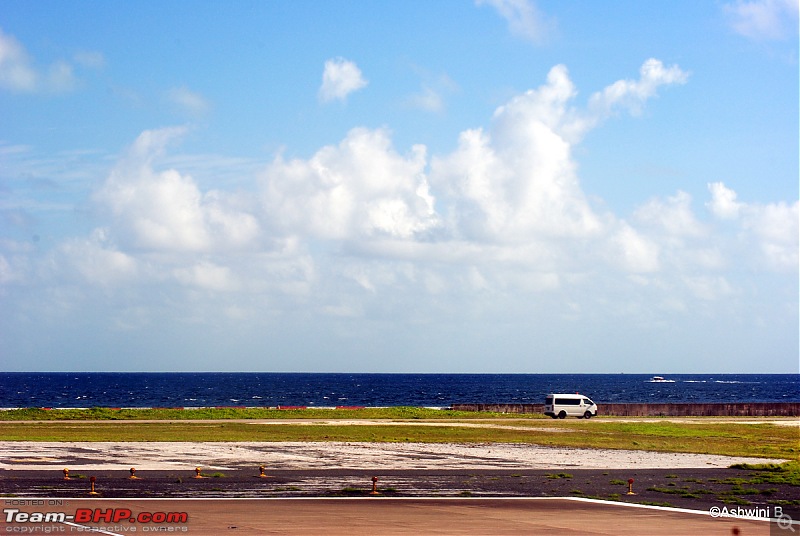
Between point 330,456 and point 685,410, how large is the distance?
2207 inches

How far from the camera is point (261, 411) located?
83062mm

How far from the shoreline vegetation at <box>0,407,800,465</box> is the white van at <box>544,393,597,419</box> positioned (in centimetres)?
134

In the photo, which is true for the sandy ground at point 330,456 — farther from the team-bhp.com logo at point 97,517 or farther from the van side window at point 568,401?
the van side window at point 568,401

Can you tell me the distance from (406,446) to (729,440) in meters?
21.1

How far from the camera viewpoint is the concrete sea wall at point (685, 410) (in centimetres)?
8806

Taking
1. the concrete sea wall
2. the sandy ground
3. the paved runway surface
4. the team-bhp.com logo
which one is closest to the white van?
the concrete sea wall

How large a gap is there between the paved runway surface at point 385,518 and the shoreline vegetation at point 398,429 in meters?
20.3

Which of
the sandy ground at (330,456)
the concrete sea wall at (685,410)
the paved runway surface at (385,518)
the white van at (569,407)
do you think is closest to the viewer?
the paved runway surface at (385,518)

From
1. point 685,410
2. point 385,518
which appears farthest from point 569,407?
point 385,518

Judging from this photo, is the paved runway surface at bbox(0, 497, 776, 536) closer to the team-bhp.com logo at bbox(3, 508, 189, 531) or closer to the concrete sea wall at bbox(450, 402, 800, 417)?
the team-bhp.com logo at bbox(3, 508, 189, 531)

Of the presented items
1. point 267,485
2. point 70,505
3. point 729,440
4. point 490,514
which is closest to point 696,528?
point 490,514

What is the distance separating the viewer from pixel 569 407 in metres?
82.0

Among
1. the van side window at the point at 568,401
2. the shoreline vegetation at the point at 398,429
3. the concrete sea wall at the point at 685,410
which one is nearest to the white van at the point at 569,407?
the van side window at the point at 568,401

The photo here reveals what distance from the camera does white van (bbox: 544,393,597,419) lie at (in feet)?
268
